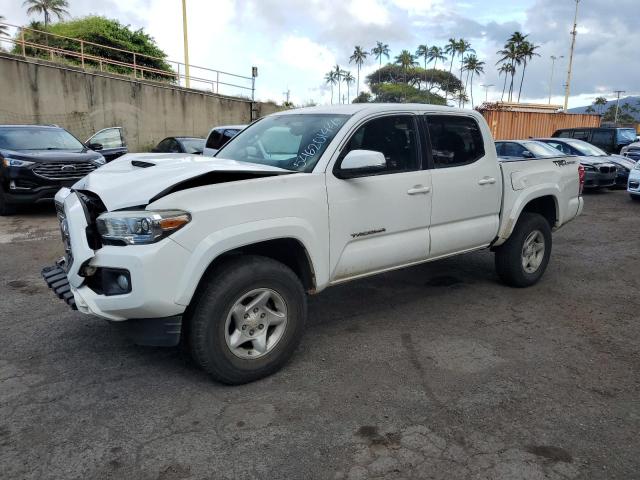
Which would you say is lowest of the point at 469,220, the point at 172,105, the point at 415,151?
the point at 469,220

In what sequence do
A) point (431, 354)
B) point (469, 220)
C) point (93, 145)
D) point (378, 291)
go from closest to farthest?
1. point (431, 354)
2. point (469, 220)
3. point (378, 291)
4. point (93, 145)

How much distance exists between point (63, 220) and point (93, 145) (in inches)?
319

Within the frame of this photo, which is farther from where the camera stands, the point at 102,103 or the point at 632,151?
the point at 102,103

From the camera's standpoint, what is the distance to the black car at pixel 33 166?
344 inches

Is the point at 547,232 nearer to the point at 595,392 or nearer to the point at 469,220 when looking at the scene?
the point at 469,220

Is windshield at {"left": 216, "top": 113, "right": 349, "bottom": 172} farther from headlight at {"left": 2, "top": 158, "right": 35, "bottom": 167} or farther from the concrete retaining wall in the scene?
the concrete retaining wall

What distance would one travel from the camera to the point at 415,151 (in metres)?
4.38

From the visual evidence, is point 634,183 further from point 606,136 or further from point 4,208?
point 4,208

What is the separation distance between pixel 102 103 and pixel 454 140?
69.0 ft

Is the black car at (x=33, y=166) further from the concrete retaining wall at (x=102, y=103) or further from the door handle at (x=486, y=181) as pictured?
the concrete retaining wall at (x=102, y=103)

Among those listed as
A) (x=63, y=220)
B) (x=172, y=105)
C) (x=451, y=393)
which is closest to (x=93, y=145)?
(x=63, y=220)

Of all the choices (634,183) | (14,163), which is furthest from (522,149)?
(14,163)

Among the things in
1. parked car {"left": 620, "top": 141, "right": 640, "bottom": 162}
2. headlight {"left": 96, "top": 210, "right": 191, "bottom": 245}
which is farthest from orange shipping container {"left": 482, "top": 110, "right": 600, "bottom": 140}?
headlight {"left": 96, "top": 210, "right": 191, "bottom": 245}

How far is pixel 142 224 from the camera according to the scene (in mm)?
2992
